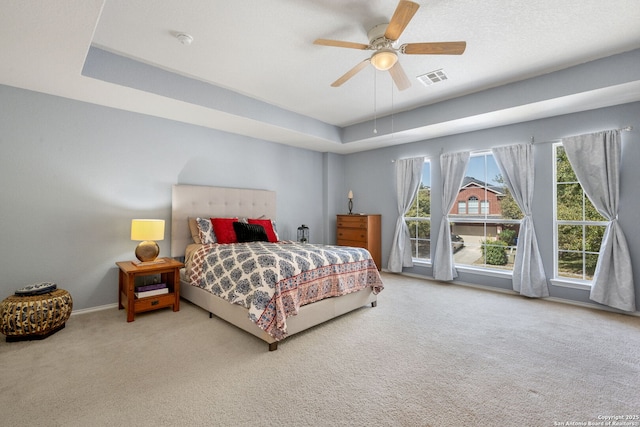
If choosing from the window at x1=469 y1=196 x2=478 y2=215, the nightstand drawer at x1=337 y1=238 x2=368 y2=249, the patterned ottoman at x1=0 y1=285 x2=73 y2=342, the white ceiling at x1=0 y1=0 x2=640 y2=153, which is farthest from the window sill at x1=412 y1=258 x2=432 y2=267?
the patterned ottoman at x1=0 y1=285 x2=73 y2=342

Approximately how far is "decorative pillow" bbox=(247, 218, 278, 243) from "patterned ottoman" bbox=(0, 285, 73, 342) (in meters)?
2.37

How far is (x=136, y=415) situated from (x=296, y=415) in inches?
36.8

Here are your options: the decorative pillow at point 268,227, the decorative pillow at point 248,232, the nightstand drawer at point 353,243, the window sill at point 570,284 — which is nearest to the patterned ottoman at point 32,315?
the decorative pillow at point 248,232

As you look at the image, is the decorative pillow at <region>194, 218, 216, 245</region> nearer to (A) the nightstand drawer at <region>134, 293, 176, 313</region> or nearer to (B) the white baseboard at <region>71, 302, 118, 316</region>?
(A) the nightstand drawer at <region>134, 293, 176, 313</region>

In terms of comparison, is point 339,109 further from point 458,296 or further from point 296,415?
point 296,415

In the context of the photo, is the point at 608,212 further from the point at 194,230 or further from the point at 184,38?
the point at 194,230

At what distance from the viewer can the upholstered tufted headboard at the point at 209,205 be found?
397 cm

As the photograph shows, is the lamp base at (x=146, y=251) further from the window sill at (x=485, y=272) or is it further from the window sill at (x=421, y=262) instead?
the window sill at (x=485, y=272)

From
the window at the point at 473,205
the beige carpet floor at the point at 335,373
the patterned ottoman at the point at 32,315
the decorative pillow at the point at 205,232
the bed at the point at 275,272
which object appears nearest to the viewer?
the beige carpet floor at the point at 335,373

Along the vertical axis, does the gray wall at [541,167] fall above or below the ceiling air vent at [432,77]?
below

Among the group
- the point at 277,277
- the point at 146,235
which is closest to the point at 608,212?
the point at 277,277

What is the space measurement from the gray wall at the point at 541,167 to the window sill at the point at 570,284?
0.18 feet

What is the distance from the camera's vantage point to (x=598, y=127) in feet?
11.5

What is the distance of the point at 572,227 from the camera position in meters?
3.87
